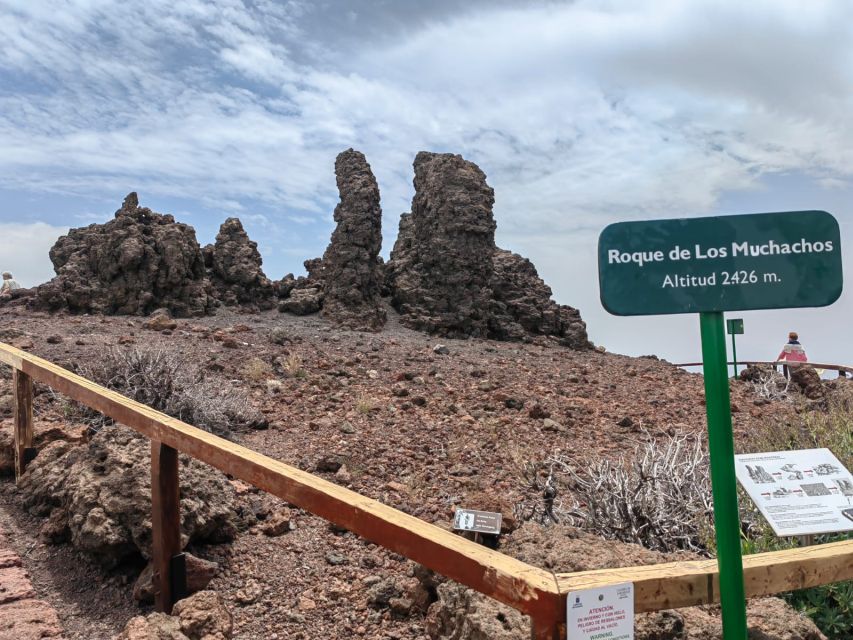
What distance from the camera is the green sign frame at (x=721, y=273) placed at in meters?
1.98

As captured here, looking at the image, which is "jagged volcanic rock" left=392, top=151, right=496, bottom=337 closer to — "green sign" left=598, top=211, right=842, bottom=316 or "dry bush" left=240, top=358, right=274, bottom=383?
"dry bush" left=240, top=358, right=274, bottom=383

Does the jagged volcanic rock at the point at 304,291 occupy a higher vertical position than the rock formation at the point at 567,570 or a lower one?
higher

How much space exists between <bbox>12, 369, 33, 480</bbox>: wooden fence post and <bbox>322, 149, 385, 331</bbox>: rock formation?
12509 millimetres

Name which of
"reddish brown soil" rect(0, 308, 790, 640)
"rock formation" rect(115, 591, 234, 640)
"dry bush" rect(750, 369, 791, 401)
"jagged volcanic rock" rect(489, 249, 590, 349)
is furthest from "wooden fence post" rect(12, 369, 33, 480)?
"jagged volcanic rock" rect(489, 249, 590, 349)

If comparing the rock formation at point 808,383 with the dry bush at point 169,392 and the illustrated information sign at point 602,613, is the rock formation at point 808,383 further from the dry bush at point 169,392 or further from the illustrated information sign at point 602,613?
the illustrated information sign at point 602,613

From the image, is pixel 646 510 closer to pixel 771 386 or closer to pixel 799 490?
pixel 799 490

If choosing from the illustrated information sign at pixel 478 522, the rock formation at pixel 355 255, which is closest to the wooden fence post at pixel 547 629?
the illustrated information sign at pixel 478 522

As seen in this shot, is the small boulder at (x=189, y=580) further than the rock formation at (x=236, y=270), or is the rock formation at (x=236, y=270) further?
the rock formation at (x=236, y=270)

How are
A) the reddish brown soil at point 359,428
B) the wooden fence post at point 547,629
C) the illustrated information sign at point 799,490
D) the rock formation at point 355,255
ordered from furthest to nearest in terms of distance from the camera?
the rock formation at point 355,255
the reddish brown soil at point 359,428
the illustrated information sign at point 799,490
the wooden fence post at point 547,629

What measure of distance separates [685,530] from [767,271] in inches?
98.4

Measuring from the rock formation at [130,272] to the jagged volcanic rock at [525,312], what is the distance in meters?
8.49

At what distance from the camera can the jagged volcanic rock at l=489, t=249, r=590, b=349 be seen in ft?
67.0

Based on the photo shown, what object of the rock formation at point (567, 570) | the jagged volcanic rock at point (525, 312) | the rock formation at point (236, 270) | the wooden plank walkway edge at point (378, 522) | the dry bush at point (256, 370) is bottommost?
the rock formation at point (567, 570)

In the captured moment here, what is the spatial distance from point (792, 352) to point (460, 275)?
28.7ft
